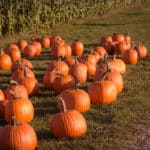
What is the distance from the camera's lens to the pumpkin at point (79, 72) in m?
10.3

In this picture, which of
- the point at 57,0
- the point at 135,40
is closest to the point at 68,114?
the point at 135,40

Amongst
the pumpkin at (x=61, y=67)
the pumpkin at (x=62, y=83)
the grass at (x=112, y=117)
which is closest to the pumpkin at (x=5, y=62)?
the grass at (x=112, y=117)

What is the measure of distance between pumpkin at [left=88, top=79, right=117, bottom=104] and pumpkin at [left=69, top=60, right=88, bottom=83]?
1.49 meters

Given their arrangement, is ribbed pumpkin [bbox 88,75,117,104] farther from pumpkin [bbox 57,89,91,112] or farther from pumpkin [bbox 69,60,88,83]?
pumpkin [bbox 69,60,88,83]

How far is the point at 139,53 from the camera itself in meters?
13.6

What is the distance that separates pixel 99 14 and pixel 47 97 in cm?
1888

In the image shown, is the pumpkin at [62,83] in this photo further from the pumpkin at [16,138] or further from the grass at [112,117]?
the pumpkin at [16,138]

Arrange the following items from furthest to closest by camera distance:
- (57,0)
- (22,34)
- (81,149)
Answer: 1. (57,0)
2. (22,34)
3. (81,149)

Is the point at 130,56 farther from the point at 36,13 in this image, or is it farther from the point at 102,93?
the point at 36,13

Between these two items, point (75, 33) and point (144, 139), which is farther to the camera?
point (75, 33)

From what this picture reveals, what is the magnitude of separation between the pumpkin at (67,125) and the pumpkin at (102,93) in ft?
5.52

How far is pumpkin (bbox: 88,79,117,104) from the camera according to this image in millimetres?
8719

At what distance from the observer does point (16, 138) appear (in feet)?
21.4

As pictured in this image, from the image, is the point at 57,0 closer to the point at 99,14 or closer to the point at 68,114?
the point at 99,14
